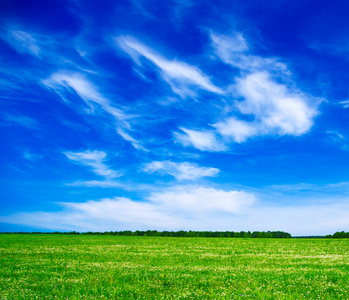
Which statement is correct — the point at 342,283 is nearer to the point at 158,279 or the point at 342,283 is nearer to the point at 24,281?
the point at 158,279

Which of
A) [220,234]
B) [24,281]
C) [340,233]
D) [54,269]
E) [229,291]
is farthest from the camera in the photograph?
[220,234]

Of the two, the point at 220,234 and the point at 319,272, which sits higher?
the point at 319,272

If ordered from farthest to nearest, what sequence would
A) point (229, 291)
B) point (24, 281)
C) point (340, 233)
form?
1. point (340, 233)
2. point (24, 281)
3. point (229, 291)

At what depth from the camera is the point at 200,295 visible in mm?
10492

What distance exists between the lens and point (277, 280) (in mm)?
13203

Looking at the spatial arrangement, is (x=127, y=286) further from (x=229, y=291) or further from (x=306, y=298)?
(x=306, y=298)

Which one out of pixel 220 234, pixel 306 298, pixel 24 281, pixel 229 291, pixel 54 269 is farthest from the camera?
pixel 220 234

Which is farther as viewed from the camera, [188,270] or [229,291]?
[188,270]

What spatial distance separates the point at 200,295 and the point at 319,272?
909 centimetres

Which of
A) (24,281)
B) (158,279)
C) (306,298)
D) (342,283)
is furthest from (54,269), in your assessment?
(342,283)

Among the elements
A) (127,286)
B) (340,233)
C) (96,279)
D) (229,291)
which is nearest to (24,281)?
(96,279)

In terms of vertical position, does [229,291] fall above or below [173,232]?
above

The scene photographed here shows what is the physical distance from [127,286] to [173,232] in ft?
489

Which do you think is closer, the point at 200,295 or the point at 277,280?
the point at 200,295
